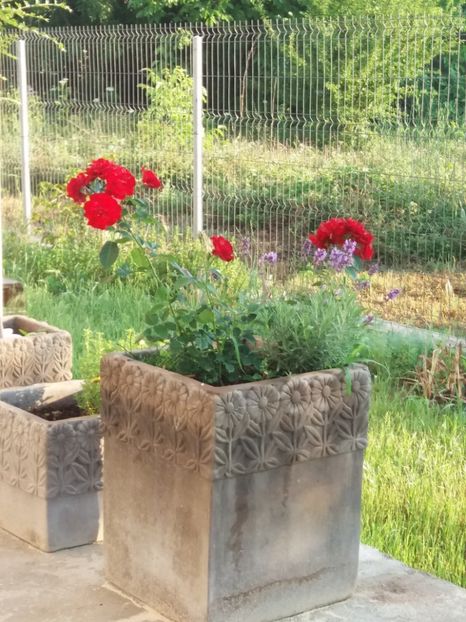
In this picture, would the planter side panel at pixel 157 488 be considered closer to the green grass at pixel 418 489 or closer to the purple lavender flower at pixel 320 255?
the purple lavender flower at pixel 320 255

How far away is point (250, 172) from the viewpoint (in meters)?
9.05

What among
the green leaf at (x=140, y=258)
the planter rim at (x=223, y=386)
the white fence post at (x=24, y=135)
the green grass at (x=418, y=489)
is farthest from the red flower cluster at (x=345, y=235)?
the white fence post at (x=24, y=135)

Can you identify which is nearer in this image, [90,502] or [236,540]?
[236,540]

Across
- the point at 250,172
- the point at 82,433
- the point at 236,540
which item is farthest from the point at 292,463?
the point at 250,172

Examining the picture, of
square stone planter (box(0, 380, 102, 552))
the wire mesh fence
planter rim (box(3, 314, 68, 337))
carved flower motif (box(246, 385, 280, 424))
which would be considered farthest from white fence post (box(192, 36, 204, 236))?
carved flower motif (box(246, 385, 280, 424))

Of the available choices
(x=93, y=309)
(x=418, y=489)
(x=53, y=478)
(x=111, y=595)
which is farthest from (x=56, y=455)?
(x=93, y=309)

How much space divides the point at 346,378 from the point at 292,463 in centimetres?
31

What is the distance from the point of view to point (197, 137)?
922cm

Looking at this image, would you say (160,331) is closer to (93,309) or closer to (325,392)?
(325,392)

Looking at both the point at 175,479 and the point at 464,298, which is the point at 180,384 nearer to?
the point at 175,479

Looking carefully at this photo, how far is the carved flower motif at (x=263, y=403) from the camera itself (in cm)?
319

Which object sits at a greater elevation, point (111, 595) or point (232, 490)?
point (232, 490)

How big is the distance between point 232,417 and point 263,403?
0.39 feet

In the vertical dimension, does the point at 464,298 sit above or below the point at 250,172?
below
